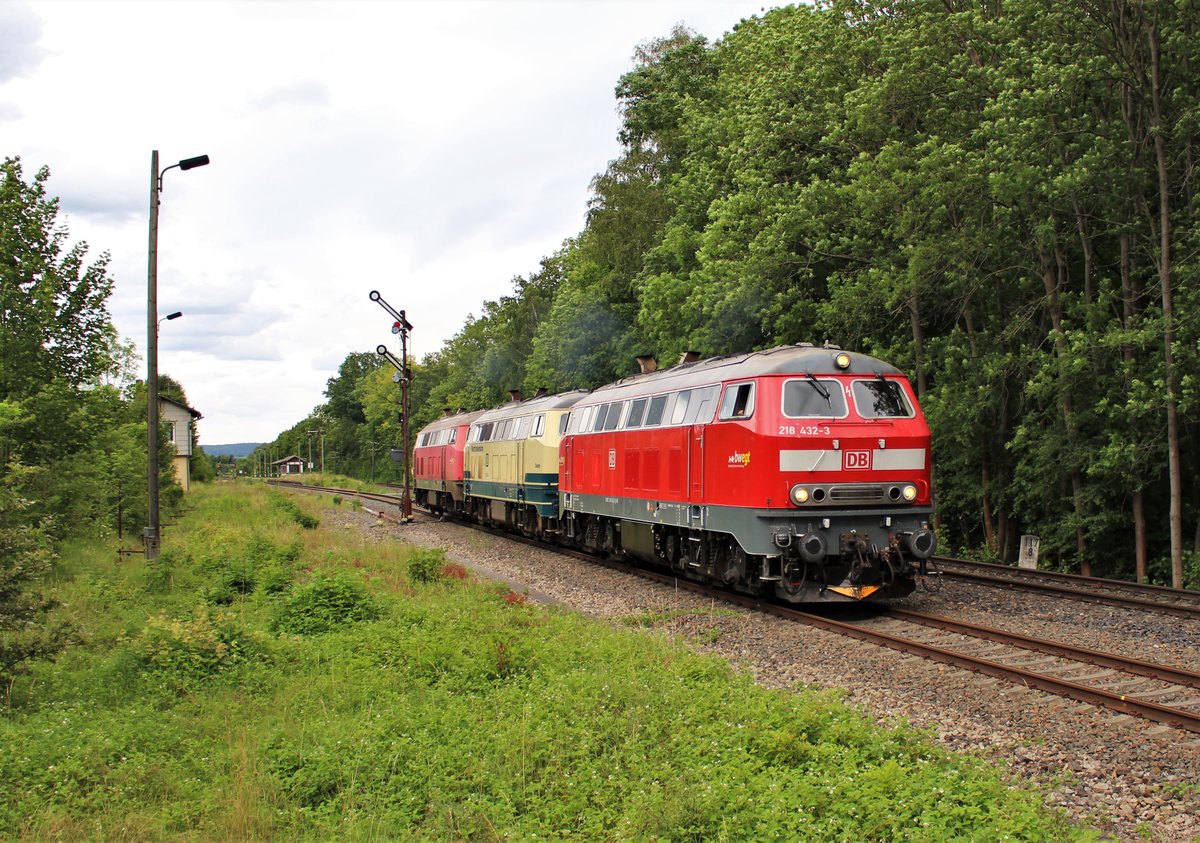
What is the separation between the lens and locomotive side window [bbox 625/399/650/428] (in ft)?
56.5

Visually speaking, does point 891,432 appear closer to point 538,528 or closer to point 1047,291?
point 1047,291

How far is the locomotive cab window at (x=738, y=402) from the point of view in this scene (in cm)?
1314

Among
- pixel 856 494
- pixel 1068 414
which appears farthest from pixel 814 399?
pixel 1068 414

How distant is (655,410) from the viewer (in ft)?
54.4

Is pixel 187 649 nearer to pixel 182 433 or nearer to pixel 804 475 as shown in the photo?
pixel 804 475

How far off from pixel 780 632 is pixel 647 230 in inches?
1083

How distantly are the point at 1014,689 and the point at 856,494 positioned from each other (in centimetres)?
426

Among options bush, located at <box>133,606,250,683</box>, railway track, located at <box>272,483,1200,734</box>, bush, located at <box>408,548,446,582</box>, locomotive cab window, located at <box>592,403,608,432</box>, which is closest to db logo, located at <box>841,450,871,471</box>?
railway track, located at <box>272,483,1200,734</box>

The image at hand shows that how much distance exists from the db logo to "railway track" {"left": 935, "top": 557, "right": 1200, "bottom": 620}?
3.98 metres

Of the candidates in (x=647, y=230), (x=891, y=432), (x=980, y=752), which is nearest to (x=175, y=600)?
(x=891, y=432)

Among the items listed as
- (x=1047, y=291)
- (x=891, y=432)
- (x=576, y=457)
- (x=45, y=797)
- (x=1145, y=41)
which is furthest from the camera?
(x=576, y=457)

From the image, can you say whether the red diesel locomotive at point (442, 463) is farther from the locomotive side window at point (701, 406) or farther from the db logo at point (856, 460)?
the db logo at point (856, 460)

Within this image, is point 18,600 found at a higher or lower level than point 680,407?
lower

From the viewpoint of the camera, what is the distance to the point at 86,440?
54.0 feet
